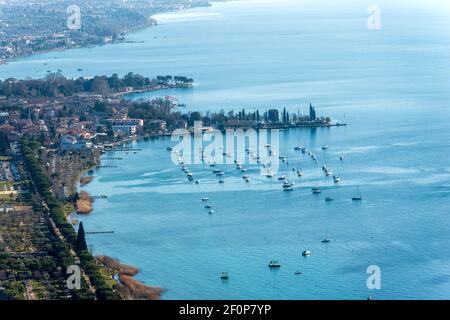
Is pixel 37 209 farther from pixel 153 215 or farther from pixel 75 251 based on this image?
pixel 75 251

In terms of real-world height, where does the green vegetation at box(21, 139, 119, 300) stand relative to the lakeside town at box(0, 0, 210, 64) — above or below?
below

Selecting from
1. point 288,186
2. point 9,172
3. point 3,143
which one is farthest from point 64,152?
point 288,186

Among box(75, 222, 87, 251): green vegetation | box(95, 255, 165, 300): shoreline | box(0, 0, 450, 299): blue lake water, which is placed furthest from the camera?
box(75, 222, 87, 251): green vegetation

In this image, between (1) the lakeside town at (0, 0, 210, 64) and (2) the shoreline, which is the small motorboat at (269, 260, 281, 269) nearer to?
(2) the shoreline

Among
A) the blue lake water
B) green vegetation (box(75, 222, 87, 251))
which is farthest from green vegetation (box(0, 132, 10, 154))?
green vegetation (box(75, 222, 87, 251))

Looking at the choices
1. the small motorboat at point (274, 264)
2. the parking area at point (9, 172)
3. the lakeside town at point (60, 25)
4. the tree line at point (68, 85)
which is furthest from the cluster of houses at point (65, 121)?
the lakeside town at point (60, 25)

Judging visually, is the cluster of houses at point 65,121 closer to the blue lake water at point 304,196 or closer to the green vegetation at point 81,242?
the blue lake water at point 304,196

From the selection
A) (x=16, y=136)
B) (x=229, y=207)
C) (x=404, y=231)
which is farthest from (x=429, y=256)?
(x=16, y=136)
